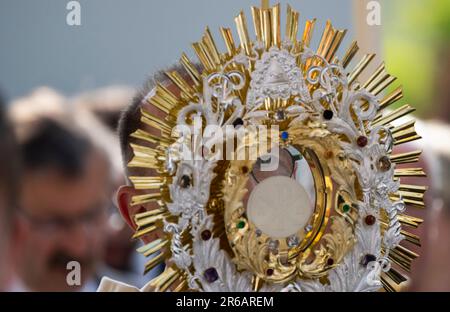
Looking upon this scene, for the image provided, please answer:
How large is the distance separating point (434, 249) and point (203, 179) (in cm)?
76

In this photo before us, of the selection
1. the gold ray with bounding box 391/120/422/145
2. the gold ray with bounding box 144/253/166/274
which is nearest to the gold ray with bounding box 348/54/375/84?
the gold ray with bounding box 391/120/422/145

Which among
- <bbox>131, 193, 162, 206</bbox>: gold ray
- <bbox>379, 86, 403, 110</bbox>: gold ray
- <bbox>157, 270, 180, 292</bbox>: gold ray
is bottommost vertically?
<bbox>157, 270, 180, 292</bbox>: gold ray

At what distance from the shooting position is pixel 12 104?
5.52 feet

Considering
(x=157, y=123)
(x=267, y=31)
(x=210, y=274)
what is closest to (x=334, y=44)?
(x=267, y=31)

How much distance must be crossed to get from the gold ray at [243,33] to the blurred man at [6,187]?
1.81 feet

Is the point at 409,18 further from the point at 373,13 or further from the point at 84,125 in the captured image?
the point at 84,125

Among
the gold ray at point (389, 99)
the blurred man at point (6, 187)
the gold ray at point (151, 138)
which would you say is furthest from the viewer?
the blurred man at point (6, 187)

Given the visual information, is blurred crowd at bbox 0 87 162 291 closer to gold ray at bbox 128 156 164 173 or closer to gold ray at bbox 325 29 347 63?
gold ray at bbox 128 156 164 173

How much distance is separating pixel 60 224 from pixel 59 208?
1.3 inches

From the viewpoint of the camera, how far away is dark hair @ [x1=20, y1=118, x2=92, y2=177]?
5.59 ft

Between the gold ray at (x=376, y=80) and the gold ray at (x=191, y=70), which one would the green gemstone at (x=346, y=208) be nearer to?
the gold ray at (x=376, y=80)

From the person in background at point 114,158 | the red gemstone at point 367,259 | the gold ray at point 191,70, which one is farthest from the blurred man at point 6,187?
the red gemstone at point 367,259

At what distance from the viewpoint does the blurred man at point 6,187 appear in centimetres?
164
